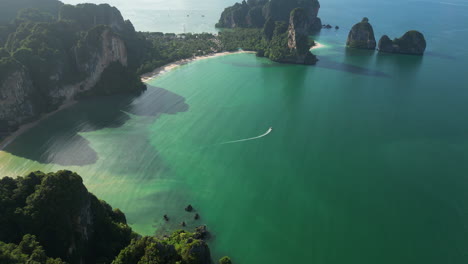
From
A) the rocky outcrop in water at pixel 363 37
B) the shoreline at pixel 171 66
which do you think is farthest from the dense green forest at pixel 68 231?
the rocky outcrop in water at pixel 363 37

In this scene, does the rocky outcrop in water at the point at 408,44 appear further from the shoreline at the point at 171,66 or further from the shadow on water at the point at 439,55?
the shoreline at the point at 171,66

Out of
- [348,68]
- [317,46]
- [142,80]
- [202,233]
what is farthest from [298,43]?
[202,233]

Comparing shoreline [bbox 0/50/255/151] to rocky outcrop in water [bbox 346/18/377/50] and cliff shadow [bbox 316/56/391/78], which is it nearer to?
cliff shadow [bbox 316/56/391/78]

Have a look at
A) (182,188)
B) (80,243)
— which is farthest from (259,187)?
(80,243)

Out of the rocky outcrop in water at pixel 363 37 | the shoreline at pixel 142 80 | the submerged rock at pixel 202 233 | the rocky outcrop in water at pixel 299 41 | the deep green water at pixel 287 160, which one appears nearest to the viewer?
the submerged rock at pixel 202 233

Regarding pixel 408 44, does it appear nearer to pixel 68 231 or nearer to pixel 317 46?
pixel 317 46

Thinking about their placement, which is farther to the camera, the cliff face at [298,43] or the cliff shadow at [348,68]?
the cliff face at [298,43]

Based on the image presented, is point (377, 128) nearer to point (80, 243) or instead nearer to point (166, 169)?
point (166, 169)
